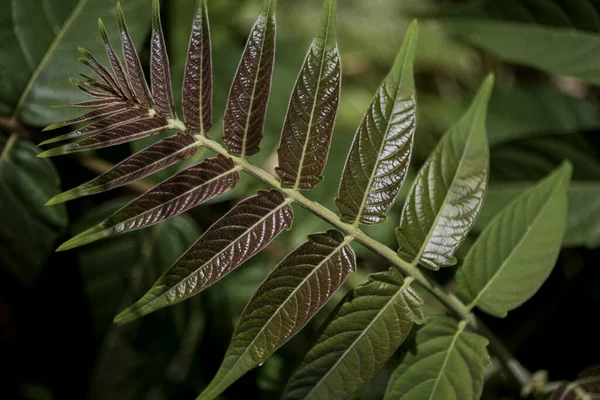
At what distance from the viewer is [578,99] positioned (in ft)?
4.96

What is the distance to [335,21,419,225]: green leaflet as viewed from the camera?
664mm

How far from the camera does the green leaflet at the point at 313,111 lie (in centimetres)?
63

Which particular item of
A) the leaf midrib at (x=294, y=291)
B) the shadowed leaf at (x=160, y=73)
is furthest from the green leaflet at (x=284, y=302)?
the shadowed leaf at (x=160, y=73)

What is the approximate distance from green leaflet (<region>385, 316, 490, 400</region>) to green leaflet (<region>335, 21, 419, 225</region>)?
193 millimetres

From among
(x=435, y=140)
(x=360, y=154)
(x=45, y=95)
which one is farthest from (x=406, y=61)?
(x=435, y=140)

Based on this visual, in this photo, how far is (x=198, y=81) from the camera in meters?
0.65

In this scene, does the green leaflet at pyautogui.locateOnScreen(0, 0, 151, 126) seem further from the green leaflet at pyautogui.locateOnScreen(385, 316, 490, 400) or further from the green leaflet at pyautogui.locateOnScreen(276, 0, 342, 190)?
the green leaflet at pyautogui.locateOnScreen(385, 316, 490, 400)

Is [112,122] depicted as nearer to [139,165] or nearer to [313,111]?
[139,165]

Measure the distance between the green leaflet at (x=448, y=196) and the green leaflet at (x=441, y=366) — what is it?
11 cm

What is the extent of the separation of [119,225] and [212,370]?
0.74 m

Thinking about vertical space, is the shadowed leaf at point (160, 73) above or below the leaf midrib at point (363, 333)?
above

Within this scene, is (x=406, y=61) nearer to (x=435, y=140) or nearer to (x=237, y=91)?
(x=237, y=91)

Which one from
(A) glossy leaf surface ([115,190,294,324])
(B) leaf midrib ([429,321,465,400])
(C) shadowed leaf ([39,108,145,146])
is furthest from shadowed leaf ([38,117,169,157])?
(B) leaf midrib ([429,321,465,400])

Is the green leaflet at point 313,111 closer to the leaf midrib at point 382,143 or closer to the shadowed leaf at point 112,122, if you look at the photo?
the leaf midrib at point 382,143
